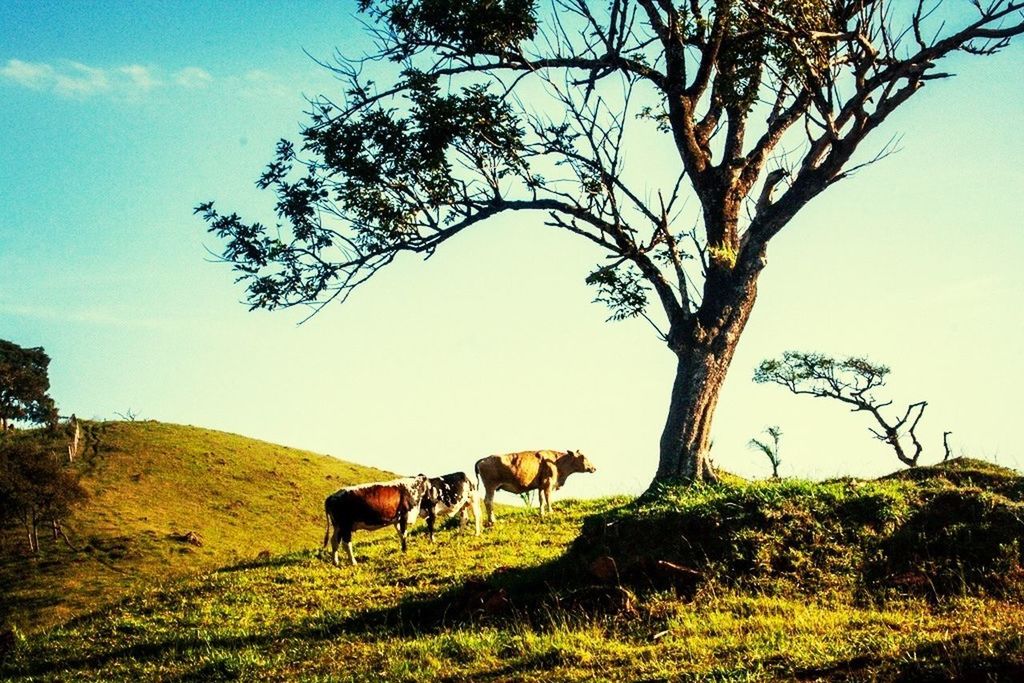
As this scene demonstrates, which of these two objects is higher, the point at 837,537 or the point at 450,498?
the point at 450,498

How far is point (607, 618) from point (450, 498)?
12336 millimetres

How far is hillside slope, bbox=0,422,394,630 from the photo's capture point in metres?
39.5

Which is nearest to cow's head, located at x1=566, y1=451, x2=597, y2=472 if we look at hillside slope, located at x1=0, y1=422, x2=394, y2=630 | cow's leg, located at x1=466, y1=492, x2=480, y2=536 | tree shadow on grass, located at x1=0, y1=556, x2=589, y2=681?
cow's leg, located at x1=466, y1=492, x2=480, y2=536

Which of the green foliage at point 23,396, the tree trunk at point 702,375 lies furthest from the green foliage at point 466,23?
the green foliage at point 23,396

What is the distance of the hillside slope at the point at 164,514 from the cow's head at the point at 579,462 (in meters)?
15.5

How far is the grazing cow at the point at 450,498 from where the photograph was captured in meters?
24.2

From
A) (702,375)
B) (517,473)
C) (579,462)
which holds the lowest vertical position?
(517,473)

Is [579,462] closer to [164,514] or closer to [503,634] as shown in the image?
[503,634]

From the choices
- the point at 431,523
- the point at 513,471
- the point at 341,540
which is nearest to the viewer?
the point at 341,540

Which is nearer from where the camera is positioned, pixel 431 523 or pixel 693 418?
pixel 693 418

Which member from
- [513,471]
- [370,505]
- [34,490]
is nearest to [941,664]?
[370,505]

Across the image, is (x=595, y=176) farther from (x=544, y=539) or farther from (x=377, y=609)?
(x=377, y=609)

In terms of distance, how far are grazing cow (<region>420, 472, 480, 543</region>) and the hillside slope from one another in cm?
1444

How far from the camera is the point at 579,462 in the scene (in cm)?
2972
